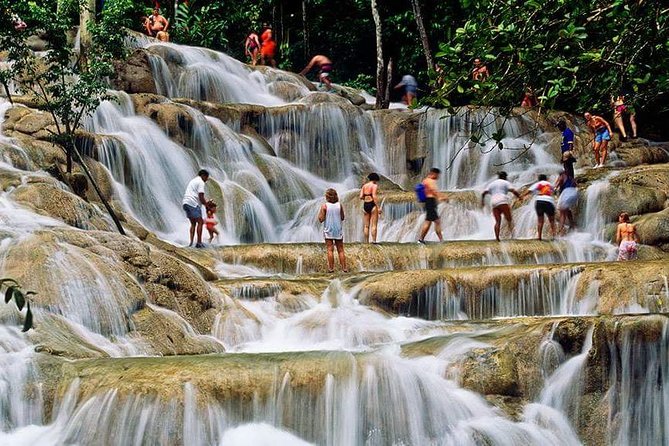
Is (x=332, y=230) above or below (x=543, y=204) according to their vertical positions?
below

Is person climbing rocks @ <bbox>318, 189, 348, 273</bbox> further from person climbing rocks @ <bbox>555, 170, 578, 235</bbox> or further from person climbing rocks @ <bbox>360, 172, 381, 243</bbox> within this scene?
person climbing rocks @ <bbox>555, 170, 578, 235</bbox>

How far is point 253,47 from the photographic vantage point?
33125 mm

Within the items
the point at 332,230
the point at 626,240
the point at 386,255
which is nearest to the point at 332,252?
the point at 332,230

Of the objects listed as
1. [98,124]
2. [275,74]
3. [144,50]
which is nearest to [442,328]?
[98,124]

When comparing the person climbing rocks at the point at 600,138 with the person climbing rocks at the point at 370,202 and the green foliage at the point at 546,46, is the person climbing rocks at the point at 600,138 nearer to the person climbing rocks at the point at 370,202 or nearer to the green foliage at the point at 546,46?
the person climbing rocks at the point at 370,202

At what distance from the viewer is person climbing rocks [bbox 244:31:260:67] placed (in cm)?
3284

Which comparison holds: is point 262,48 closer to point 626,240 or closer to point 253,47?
point 253,47

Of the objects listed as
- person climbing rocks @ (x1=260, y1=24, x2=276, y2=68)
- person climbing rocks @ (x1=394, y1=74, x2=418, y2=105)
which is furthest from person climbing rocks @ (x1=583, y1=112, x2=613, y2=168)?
person climbing rocks @ (x1=260, y1=24, x2=276, y2=68)

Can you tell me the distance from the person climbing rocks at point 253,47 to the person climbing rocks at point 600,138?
1278 cm

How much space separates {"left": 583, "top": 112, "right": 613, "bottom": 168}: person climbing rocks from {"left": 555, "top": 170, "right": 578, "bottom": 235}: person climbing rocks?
4.11m

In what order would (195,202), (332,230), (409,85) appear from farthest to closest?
1. (409,85)
2. (195,202)
3. (332,230)

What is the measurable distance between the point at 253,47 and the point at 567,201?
16758 mm

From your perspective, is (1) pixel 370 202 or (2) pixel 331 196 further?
(1) pixel 370 202

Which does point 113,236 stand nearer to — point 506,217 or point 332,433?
point 332,433
